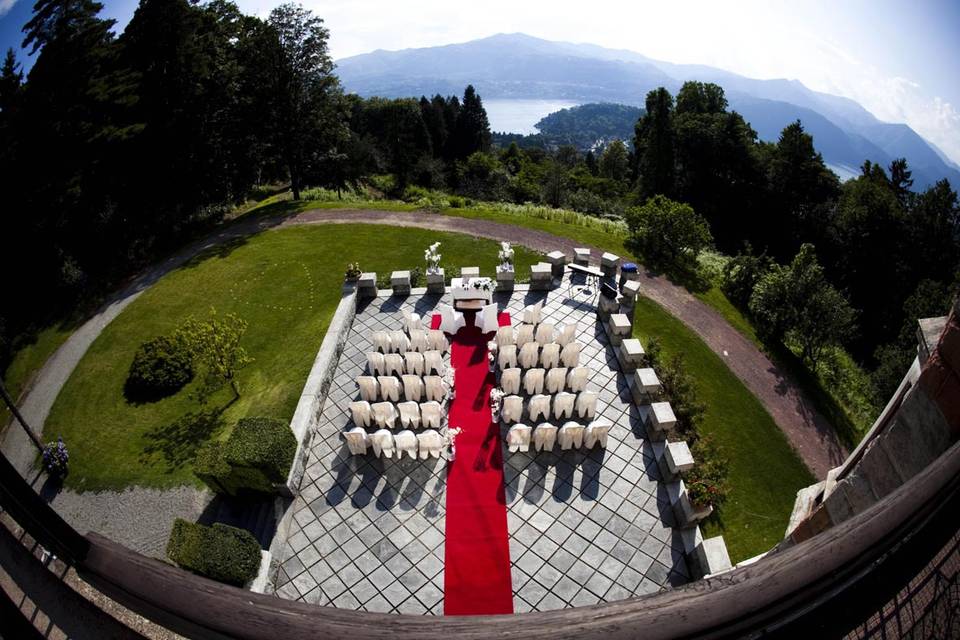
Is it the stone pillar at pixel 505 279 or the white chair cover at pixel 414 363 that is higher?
the stone pillar at pixel 505 279

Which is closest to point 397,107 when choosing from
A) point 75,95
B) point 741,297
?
point 75,95

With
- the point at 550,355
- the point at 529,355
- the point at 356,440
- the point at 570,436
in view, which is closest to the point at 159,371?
the point at 356,440

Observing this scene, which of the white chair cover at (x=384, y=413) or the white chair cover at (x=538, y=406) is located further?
the white chair cover at (x=538, y=406)

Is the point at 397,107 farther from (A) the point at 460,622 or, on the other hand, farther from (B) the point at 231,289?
(A) the point at 460,622

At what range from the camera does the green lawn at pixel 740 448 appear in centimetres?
1406

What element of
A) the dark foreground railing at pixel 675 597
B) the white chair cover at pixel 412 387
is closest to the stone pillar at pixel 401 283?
the white chair cover at pixel 412 387

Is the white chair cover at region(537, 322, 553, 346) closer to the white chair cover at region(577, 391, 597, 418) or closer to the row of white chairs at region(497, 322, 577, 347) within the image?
the row of white chairs at region(497, 322, 577, 347)

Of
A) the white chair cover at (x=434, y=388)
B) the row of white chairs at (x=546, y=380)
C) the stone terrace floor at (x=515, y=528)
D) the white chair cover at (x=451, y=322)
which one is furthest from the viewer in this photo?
the white chair cover at (x=451, y=322)

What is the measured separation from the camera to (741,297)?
25.7 metres

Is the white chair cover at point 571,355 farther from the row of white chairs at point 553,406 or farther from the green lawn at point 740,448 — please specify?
the green lawn at point 740,448

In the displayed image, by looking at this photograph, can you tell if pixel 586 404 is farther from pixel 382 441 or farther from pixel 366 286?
pixel 366 286

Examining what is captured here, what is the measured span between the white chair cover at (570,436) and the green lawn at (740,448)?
4.52 meters

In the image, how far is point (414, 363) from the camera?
15.2 metres

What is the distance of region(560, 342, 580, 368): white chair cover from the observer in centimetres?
1528
